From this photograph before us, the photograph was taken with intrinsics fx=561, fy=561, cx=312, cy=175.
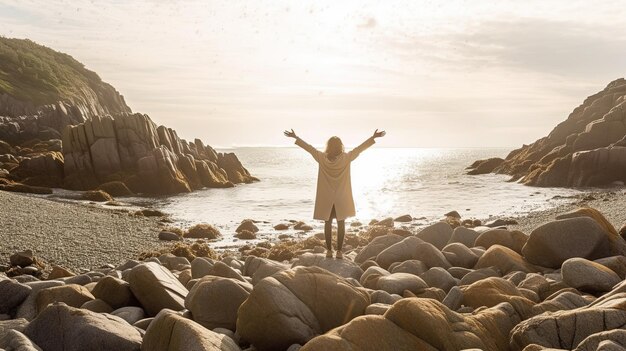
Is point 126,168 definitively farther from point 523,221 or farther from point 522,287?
point 522,287

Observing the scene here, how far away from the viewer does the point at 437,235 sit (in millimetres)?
15562

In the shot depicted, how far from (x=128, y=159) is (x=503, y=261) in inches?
2006

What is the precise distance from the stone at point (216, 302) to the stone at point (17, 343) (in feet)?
7.46

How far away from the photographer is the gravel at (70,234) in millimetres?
19297

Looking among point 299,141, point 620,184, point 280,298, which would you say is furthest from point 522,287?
point 620,184

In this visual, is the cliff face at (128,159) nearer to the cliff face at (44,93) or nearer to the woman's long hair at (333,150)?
the cliff face at (44,93)

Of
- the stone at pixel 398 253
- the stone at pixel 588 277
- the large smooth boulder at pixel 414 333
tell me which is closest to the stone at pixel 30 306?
the large smooth boulder at pixel 414 333

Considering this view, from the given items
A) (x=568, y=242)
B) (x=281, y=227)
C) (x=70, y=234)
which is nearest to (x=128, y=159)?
(x=281, y=227)

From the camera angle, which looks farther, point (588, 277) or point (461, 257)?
point (461, 257)

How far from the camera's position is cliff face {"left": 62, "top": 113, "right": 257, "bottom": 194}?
5391 centimetres

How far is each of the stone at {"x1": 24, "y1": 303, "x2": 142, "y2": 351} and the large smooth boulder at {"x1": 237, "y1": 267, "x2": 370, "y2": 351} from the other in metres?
1.47

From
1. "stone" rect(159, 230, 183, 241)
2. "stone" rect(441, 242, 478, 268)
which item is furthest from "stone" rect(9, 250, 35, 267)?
"stone" rect(441, 242, 478, 268)

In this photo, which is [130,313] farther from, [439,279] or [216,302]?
[439,279]

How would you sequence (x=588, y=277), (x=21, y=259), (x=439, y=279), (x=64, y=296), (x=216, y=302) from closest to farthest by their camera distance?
(x=216, y=302) < (x=588, y=277) < (x=64, y=296) < (x=439, y=279) < (x=21, y=259)
